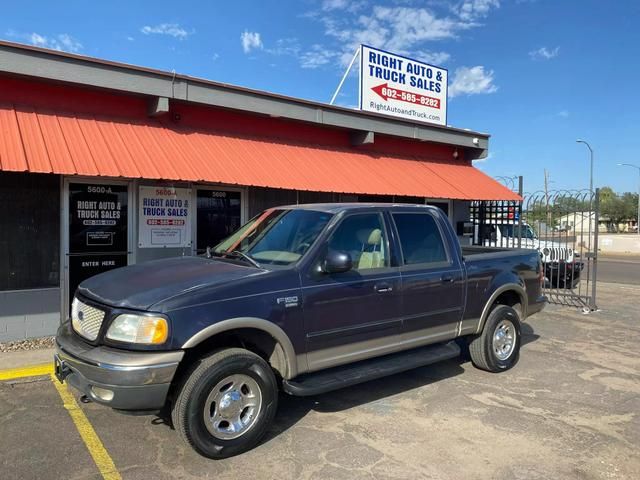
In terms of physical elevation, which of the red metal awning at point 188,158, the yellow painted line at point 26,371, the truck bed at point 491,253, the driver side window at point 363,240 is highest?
the red metal awning at point 188,158

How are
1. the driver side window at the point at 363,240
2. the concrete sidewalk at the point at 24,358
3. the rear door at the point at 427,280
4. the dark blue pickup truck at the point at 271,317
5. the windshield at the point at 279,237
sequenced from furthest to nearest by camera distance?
the concrete sidewalk at the point at 24,358 → the rear door at the point at 427,280 → the driver side window at the point at 363,240 → the windshield at the point at 279,237 → the dark blue pickup truck at the point at 271,317

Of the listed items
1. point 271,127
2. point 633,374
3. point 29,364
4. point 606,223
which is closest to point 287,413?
point 29,364

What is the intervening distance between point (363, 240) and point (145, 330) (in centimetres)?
217

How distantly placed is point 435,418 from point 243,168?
197 inches

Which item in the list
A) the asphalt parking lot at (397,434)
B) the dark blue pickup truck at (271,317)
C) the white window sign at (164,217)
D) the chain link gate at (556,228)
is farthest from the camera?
the chain link gate at (556,228)

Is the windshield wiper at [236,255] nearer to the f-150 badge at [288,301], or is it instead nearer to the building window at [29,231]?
the f-150 badge at [288,301]

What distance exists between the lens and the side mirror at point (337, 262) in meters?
4.11

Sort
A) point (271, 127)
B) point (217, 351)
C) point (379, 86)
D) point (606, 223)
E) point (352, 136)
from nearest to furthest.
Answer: point (217, 351) → point (271, 127) → point (352, 136) → point (379, 86) → point (606, 223)

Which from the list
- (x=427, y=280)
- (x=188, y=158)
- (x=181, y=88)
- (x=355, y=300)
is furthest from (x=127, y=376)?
(x=181, y=88)

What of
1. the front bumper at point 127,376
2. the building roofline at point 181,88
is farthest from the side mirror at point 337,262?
the building roofline at point 181,88

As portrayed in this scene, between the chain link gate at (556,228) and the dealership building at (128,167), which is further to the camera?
the chain link gate at (556,228)

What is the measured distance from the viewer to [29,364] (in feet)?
19.6

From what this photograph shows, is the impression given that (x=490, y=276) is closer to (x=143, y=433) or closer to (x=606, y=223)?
(x=143, y=433)

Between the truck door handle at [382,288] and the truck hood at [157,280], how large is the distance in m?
1.13
